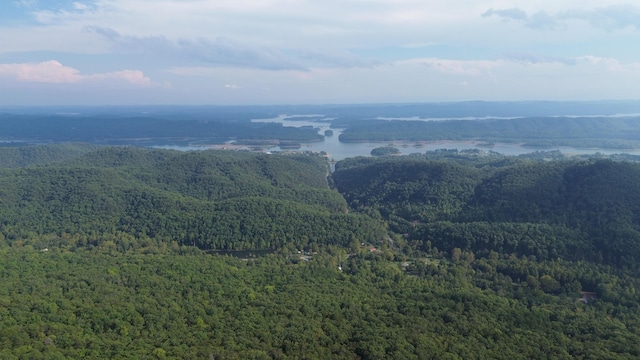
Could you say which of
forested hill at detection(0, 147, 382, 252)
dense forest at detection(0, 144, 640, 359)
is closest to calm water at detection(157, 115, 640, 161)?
forested hill at detection(0, 147, 382, 252)

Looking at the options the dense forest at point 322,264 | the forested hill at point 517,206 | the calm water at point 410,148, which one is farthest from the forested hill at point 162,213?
the calm water at point 410,148

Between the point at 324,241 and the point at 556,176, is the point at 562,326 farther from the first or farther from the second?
the point at 556,176

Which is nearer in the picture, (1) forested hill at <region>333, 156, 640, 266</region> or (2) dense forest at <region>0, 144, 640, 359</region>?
(2) dense forest at <region>0, 144, 640, 359</region>

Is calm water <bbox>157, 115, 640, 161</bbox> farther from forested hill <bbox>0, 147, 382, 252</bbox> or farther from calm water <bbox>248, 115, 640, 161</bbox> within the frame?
forested hill <bbox>0, 147, 382, 252</bbox>

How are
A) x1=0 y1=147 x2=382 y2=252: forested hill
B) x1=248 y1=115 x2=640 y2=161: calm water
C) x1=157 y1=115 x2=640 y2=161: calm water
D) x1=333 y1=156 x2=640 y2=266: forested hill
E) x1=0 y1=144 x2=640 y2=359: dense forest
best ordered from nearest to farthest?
x1=0 y1=144 x2=640 y2=359: dense forest, x1=333 y1=156 x2=640 y2=266: forested hill, x1=0 y1=147 x2=382 y2=252: forested hill, x1=157 y1=115 x2=640 y2=161: calm water, x1=248 y1=115 x2=640 y2=161: calm water

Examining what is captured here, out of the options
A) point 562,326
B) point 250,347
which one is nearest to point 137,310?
point 250,347

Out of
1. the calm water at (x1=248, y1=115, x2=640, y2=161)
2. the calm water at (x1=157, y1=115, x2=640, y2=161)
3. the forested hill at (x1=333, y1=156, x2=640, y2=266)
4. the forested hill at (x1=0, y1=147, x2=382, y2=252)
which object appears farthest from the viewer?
the calm water at (x1=248, y1=115, x2=640, y2=161)
